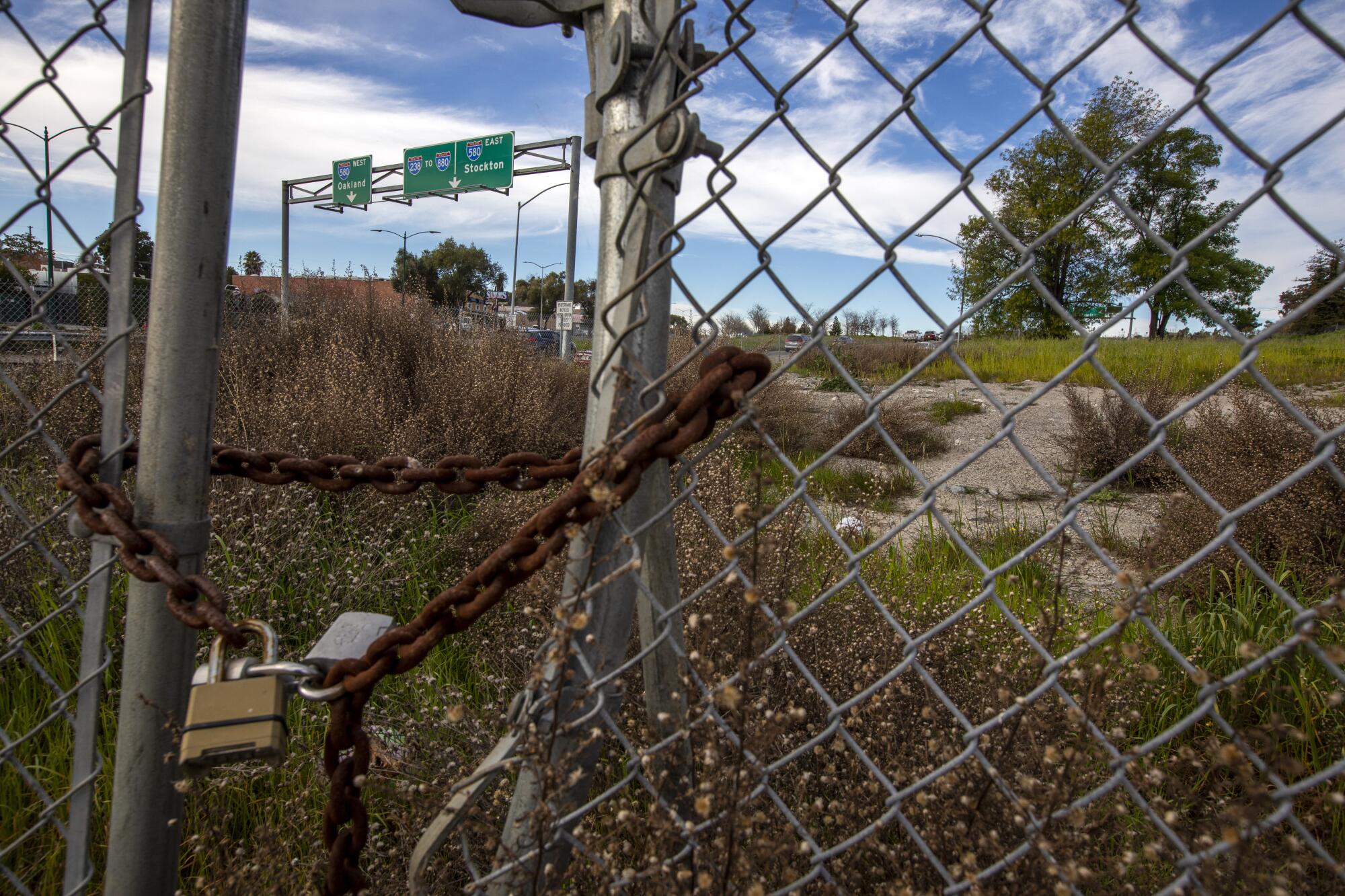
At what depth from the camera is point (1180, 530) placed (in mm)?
3002

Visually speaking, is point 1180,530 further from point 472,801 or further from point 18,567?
point 18,567

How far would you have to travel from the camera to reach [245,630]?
107cm

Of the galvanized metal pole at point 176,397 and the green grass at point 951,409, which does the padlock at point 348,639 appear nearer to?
the galvanized metal pole at point 176,397

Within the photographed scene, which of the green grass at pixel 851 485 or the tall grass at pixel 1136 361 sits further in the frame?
the tall grass at pixel 1136 361

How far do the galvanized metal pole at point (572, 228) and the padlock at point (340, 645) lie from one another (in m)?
12.9

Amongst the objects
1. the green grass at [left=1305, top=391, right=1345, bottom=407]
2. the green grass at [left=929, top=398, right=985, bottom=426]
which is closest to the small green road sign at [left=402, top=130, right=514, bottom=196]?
the green grass at [left=929, top=398, right=985, bottom=426]

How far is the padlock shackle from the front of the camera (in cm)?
102

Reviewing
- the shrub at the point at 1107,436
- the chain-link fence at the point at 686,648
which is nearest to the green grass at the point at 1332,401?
the shrub at the point at 1107,436

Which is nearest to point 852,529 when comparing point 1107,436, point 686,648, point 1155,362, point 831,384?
point 686,648

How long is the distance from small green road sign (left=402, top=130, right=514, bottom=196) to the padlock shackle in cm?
1683

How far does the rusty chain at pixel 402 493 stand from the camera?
0.88 m

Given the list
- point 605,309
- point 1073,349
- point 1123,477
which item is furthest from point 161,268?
point 1073,349

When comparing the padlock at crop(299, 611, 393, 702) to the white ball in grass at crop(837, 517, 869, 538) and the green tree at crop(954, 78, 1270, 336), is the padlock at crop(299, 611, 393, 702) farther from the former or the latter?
the green tree at crop(954, 78, 1270, 336)

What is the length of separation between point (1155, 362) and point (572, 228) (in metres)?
12.0
